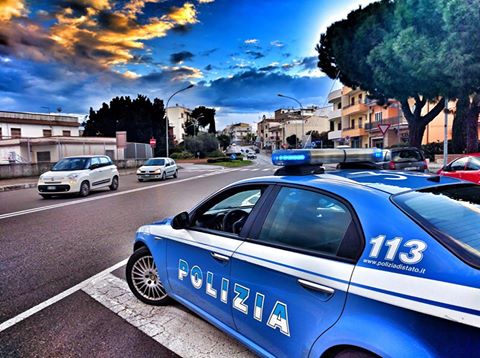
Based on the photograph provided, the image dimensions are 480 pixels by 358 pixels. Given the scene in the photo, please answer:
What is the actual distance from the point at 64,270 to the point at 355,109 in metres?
47.5

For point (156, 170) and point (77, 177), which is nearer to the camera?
point (77, 177)

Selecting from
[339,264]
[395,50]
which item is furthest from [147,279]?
[395,50]

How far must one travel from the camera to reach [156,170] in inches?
857

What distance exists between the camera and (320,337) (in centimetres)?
190

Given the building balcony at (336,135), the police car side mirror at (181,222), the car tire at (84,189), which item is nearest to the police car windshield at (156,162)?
the car tire at (84,189)

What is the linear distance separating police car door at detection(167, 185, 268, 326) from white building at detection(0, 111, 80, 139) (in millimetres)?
45319

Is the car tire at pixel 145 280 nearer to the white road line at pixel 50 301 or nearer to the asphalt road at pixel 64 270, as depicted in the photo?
the asphalt road at pixel 64 270

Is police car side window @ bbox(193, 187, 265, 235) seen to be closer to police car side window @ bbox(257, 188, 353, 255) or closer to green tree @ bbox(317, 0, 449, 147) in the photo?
police car side window @ bbox(257, 188, 353, 255)

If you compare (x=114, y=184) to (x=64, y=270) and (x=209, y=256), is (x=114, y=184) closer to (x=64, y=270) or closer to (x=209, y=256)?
(x=64, y=270)

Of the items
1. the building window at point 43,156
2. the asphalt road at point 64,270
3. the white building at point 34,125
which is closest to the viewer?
the asphalt road at point 64,270

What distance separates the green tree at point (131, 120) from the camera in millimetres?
56781

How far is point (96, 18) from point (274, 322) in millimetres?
17928

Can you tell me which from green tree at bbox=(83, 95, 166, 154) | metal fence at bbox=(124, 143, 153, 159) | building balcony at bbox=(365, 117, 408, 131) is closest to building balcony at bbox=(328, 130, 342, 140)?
building balcony at bbox=(365, 117, 408, 131)

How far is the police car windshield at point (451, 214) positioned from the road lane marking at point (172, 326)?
1.75m
